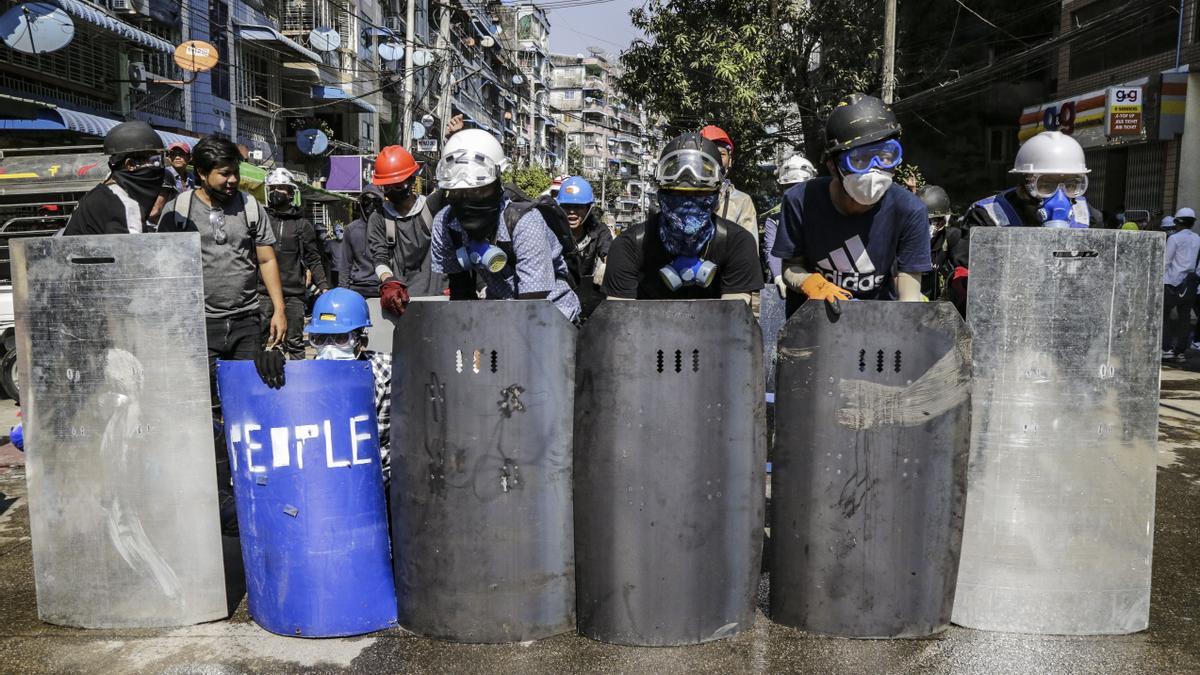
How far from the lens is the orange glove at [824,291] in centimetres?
315

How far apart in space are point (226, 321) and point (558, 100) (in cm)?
12976

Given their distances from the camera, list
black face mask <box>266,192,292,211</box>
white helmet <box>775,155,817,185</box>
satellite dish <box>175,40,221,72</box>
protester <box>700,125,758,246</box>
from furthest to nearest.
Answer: satellite dish <box>175,40,221,72</box>
black face mask <box>266,192,292,211</box>
white helmet <box>775,155,817,185</box>
protester <box>700,125,758,246</box>

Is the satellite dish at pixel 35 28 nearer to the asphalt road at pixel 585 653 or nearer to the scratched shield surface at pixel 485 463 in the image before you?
the asphalt road at pixel 585 653

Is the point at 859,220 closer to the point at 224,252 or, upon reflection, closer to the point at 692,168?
the point at 692,168

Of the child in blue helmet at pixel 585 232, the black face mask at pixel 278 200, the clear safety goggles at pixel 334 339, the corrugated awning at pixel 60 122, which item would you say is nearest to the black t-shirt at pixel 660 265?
the clear safety goggles at pixel 334 339

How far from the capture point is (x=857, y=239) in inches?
151

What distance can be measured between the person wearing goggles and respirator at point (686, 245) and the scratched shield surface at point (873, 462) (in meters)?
0.61

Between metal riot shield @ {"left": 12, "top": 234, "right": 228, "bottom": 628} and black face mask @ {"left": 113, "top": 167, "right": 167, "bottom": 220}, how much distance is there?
1.63m

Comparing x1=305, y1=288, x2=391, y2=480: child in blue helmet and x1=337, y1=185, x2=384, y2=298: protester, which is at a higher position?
x1=337, y1=185, x2=384, y2=298: protester

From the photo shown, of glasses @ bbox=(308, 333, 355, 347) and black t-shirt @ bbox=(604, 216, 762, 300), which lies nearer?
black t-shirt @ bbox=(604, 216, 762, 300)

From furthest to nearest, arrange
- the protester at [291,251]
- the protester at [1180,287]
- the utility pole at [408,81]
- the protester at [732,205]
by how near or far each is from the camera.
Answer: the utility pole at [408,81]
the protester at [1180,287]
the protester at [291,251]
the protester at [732,205]

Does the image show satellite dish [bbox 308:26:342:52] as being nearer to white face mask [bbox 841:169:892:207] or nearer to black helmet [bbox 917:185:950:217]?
black helmet [bbox 917:185:950:217]

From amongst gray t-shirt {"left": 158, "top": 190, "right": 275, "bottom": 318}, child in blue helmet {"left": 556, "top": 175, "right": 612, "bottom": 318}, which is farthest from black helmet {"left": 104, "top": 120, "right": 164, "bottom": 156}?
child in blue helmet {"left": 556, "top": 175, "right": 612, "bottom": 318}

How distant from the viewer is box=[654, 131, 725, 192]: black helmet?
12.1 feet
